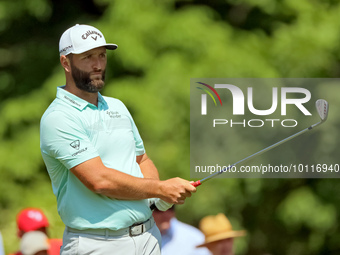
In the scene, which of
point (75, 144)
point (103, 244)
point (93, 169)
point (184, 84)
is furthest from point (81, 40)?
point (184, 84)

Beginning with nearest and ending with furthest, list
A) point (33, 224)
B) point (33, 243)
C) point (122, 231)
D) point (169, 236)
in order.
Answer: point (122, 231), point (33, 243), point (33, 224), point (169, 236)

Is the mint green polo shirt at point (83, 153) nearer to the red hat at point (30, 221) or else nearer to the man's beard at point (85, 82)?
the man's beard at point (85, 82)

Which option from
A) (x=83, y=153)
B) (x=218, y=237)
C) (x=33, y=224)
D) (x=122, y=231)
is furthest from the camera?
(x=218, y=237)

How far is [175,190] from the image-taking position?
9.07ft

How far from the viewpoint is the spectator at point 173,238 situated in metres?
4.09

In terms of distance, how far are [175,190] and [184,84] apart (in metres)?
3.63

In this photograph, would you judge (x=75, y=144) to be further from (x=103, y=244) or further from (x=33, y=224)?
(x=33, y=224)

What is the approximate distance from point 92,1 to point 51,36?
0.66 metres

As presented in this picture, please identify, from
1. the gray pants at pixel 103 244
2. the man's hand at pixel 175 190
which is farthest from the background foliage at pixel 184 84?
the man's hand at pixel 175 190

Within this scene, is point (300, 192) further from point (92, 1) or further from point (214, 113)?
point (92, 1)

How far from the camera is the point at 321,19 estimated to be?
21.7 feet

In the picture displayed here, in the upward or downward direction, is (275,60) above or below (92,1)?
below

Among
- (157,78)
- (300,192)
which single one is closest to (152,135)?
(157,78)

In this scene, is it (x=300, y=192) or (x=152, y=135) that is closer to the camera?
(x=152, y=135)
